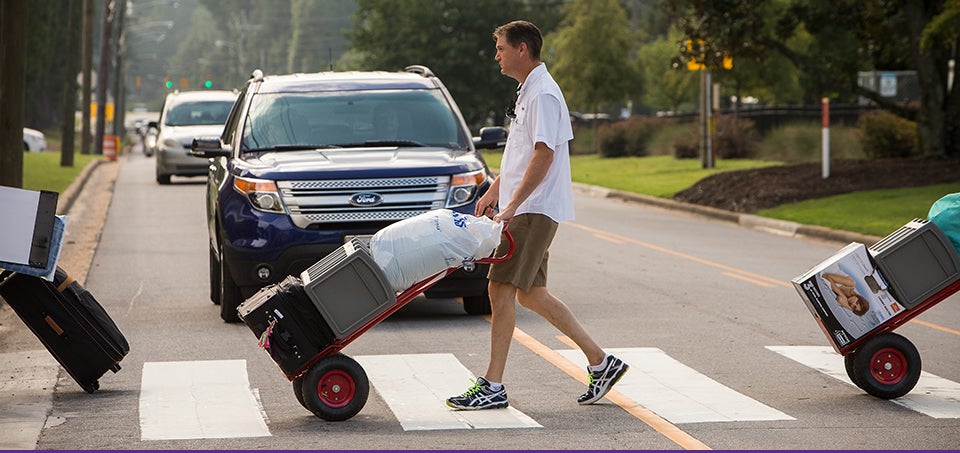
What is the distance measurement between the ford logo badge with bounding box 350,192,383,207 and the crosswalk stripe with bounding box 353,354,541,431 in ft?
5.35

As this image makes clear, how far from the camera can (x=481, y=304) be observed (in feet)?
39.0

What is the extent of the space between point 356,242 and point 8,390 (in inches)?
94.3

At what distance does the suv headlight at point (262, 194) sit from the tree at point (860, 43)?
16.2 metres

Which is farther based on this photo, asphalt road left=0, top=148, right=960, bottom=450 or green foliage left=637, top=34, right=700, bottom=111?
green foliage left=637, top=34, right=700, bottom=111

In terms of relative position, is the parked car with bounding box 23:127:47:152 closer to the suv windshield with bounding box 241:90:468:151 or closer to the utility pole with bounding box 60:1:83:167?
the utility pole with bounding box 60:1:83:167

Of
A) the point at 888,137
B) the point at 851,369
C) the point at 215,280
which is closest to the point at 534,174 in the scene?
the point at 851,369

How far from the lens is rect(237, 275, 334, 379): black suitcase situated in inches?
300

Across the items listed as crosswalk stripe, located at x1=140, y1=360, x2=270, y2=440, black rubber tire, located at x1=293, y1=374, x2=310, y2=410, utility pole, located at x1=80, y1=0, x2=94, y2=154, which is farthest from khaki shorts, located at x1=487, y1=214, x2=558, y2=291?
utility pole, located at x1=80, y1=0, x2=94, y2=154

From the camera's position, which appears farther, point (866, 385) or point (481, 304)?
point (481, 304)

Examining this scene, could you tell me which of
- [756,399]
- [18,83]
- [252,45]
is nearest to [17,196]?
[756,399]

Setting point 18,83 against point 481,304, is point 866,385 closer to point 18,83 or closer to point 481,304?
point 481,304

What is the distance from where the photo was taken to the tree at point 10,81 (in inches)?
647

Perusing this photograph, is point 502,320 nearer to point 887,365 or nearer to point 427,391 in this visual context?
point 427,391

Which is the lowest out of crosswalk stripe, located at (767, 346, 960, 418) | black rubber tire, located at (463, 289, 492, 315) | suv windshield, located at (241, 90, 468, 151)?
crosswalk stripe, located at (767, 346, 960, 418)
